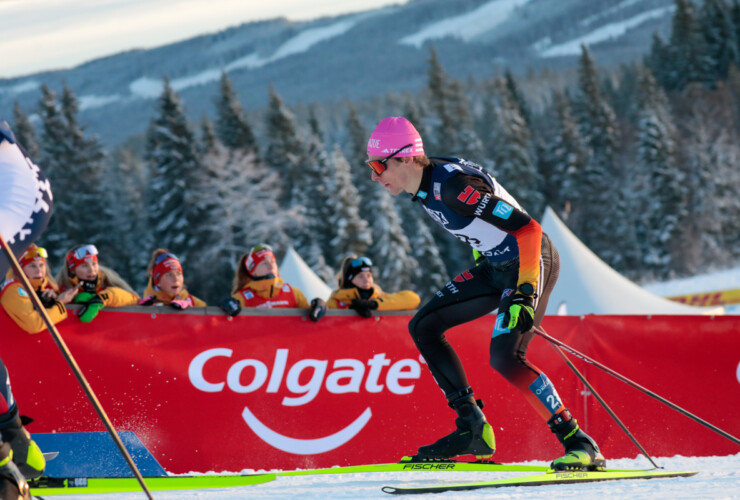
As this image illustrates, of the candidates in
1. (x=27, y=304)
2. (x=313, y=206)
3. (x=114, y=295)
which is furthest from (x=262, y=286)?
(x=313, y=206)

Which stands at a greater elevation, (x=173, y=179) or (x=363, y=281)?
(x=363, y=281)

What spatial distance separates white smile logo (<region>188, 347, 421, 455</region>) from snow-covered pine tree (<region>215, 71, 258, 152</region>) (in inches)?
1627

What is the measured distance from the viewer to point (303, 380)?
5.59 m

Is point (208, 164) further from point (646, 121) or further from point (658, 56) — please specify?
point (658, 56)

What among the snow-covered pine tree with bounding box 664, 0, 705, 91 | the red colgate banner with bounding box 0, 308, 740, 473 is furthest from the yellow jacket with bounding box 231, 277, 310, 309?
the snow-covered pine tree with bounding box 664, 0, 705, 91

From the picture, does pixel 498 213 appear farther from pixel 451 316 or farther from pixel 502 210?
pixel 451 316

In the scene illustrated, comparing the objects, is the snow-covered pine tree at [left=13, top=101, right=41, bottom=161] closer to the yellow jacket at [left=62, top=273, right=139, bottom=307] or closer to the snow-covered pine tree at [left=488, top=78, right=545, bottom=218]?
the snow-covered pine tree at [left=488, top=78, right=545, bottom=218]

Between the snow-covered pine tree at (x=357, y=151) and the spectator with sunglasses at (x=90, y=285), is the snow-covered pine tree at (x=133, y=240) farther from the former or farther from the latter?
the spectator with sunglasses at (x=90, y=285)

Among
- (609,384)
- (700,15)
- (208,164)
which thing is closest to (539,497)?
(609,384)

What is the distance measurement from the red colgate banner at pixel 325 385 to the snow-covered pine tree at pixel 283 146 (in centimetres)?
4173

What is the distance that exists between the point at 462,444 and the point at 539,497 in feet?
Answer: 1.87

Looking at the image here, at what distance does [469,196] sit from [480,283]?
679 mm

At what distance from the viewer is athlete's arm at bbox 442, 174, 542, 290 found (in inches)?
160

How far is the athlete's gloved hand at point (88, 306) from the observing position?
521cm
